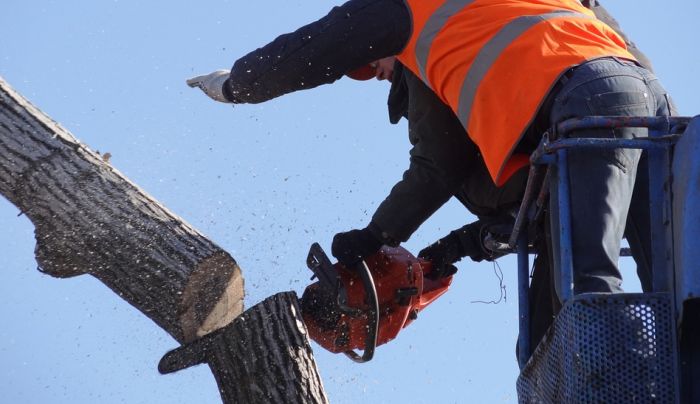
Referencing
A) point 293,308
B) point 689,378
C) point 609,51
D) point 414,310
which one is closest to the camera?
point 689,378

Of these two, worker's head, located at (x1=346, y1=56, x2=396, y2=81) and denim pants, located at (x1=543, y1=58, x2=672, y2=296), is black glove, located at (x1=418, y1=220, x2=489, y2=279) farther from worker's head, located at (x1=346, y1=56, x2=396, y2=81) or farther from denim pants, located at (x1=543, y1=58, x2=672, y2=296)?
denim pants, located at (x1=543, y1=58, x2=672, y2=296)

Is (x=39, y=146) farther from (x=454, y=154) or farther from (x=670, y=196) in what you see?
(x=670, y=196)

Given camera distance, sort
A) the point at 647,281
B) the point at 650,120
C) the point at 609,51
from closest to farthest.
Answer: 1. the point at 650,120
2. the point at 609,51
3. the point at 647,281

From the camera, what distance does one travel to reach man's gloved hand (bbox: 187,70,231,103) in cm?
455

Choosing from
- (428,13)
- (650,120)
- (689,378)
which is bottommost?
(689,378)

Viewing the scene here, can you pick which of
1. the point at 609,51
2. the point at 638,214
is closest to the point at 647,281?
the point at 638,214

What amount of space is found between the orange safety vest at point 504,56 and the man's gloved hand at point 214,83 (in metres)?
1.12

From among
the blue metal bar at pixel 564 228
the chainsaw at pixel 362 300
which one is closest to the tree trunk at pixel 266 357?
the chainsaw at pixel 362 300

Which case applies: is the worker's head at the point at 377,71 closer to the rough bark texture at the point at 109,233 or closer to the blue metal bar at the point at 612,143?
the rough bark texture at the point at 109,233

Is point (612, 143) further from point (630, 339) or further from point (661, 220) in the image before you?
point (630, 339)

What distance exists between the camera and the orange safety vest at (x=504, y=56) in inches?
133

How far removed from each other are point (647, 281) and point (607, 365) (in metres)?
1.02

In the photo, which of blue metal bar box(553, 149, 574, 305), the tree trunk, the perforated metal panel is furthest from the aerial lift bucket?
the tree trunk

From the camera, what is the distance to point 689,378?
8.90 feet
